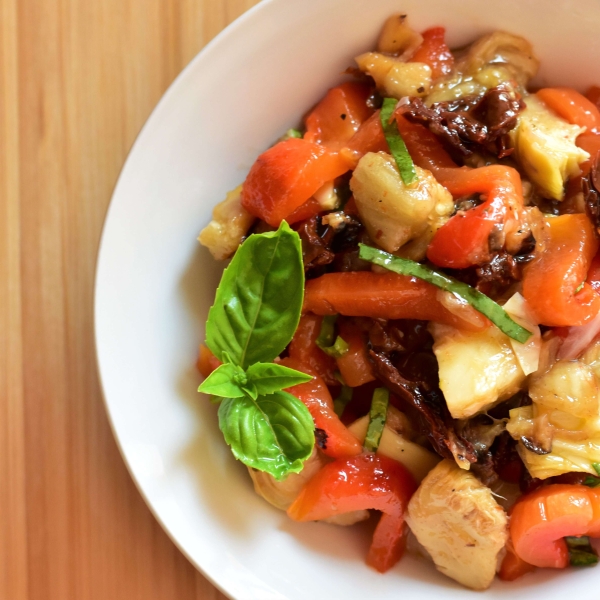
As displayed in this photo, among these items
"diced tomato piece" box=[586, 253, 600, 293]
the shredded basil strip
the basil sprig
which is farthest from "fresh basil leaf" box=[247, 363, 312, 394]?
"diced tomato piece" box=[586, 253, 600, 293]

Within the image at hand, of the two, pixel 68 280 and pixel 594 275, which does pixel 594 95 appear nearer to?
pixel 594 275

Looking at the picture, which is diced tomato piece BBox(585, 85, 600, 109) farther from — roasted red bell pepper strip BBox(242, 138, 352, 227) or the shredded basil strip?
roasted red bell pepper strip BBox(242, 138, 352, 227)

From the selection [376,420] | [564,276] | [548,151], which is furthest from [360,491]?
[548,151]

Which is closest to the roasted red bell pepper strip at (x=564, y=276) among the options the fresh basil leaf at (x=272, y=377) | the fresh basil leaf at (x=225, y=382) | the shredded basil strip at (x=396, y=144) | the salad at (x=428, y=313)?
the salad at (x=428, y=313)

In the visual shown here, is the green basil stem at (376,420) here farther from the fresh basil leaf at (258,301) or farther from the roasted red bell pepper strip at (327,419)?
the fresh basil leaf at (258,301)

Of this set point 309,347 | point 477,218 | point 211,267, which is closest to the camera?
point 477,218
